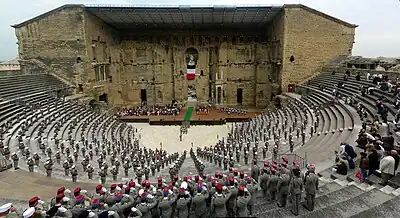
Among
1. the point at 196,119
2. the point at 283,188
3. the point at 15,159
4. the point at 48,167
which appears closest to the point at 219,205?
the point at 283,188

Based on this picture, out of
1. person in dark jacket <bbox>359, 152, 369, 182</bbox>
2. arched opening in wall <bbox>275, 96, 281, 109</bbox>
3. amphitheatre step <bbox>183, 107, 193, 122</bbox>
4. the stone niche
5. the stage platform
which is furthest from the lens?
the stone niche

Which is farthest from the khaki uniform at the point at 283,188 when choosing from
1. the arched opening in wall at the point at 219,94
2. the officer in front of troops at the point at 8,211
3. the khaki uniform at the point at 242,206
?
the arched opening in wall at the point at 219,94

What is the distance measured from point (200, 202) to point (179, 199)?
0.56 m

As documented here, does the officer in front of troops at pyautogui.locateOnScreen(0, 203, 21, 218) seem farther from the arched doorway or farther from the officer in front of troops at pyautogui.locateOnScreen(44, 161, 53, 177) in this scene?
the arched doorway

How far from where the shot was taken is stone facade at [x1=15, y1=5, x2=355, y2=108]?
102ft

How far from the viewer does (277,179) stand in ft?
29.9

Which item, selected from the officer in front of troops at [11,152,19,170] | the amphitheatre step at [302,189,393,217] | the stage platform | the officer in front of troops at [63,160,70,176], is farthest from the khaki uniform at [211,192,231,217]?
the stage platform

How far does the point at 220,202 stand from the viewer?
7.82m

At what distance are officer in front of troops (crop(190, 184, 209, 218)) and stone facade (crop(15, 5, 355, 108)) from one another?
2690cm

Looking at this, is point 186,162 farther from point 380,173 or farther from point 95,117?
point 95,117

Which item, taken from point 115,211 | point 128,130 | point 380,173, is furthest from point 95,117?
point 380,173

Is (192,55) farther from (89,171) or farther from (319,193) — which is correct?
(319,193)

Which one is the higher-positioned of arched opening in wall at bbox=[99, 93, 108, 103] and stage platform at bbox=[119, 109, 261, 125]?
arched opening in wall at bbox=[99, 93, 108, 103]

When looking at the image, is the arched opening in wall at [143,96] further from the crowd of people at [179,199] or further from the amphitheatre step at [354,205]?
the amphitheatre step at [354,205]
